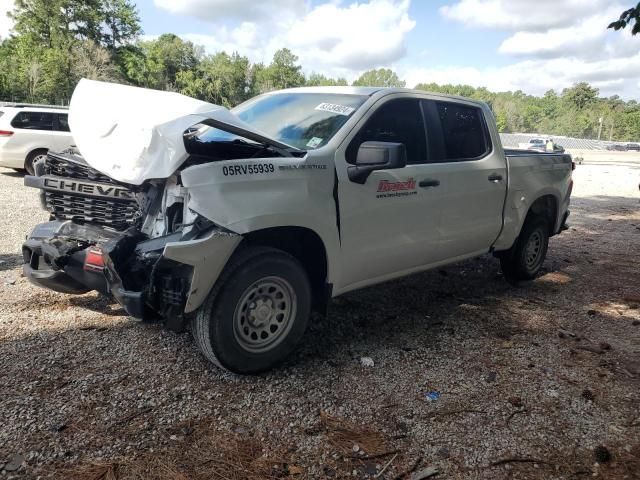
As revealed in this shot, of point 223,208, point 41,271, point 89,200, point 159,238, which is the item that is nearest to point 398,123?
point 223,208

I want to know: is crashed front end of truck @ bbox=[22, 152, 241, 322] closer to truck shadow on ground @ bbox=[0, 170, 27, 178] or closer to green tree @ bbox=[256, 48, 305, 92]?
truck shadow on ground @ bbox=[0, 170, 27, 178]

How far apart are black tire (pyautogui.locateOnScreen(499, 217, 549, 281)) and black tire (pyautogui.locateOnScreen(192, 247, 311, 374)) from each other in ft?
10.2

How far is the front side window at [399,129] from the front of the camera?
375 cm

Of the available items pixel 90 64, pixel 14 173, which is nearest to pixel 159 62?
pixel 90 64

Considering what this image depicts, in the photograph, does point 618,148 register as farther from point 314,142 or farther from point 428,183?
point 314,142

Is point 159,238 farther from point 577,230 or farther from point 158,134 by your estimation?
point 577,230

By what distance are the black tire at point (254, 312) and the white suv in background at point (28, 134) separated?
33.2 ft

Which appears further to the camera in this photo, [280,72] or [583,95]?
[583,95]

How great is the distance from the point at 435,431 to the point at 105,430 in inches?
72.8

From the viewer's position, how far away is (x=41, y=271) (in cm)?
366

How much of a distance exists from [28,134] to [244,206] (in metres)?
10.8

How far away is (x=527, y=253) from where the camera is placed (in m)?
5.75

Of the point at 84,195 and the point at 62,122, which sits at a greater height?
the point at 62,122

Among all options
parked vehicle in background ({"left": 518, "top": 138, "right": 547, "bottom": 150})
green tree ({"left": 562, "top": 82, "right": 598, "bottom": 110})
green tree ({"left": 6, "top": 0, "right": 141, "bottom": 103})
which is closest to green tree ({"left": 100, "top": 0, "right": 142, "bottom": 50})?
green tree ({"left": 6, "top": 0, "right": 141, "bottom": 103})
